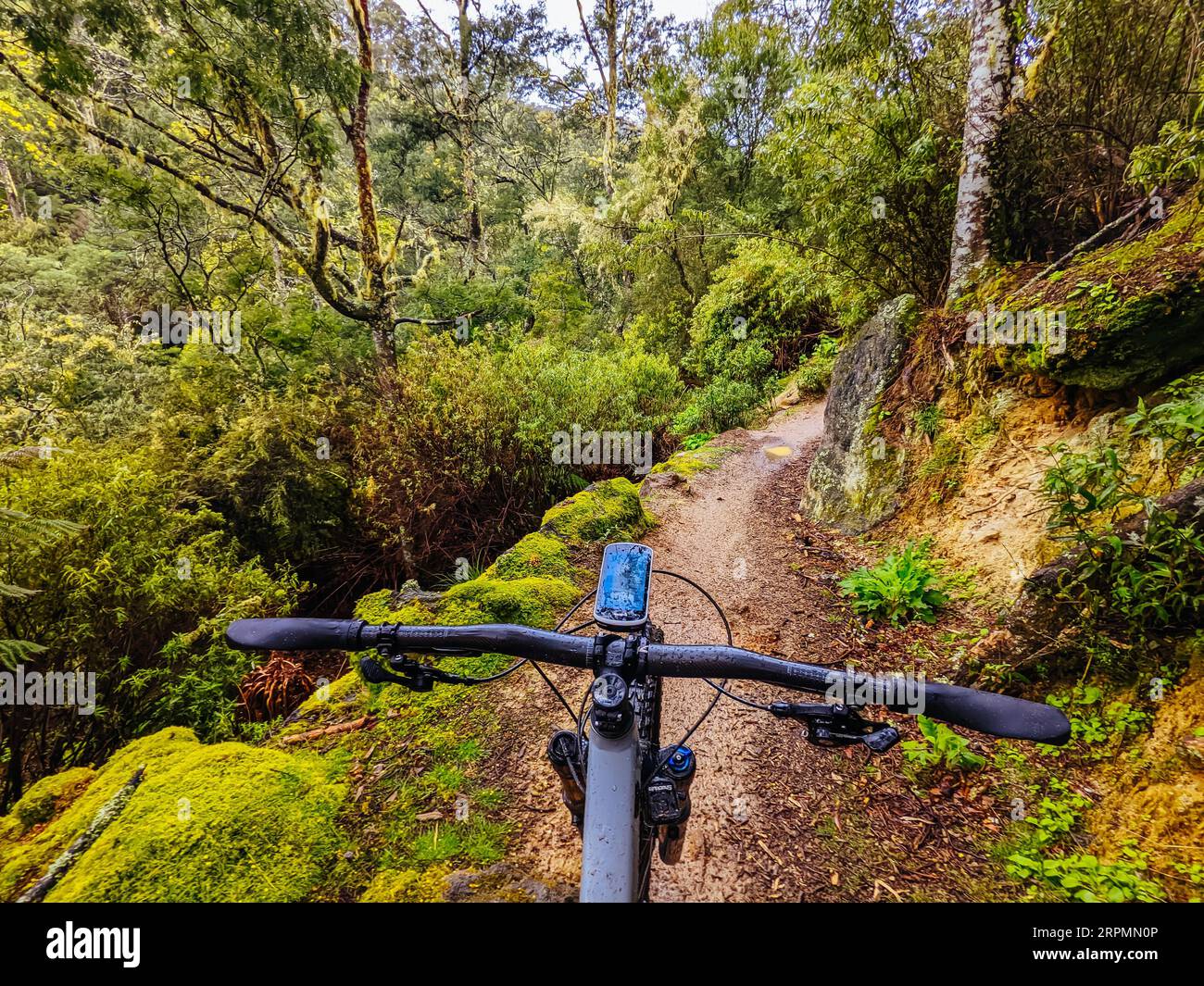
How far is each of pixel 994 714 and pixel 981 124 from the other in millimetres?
6832

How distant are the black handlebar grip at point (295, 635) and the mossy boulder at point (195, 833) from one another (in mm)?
1299

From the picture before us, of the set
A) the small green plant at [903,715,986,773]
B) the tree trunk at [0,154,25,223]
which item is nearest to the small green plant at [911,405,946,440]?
the small green plant at [903,715,986,773]

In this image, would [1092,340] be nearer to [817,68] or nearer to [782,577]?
[782,577]

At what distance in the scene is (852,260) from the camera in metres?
7.16

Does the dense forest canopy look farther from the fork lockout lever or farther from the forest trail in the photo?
the fork lockout lever

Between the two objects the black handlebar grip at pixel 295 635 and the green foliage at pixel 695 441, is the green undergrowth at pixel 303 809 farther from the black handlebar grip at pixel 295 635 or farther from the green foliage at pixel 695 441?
the green foliage at pixel 695 441

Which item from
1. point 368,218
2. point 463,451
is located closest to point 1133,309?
point 463,451

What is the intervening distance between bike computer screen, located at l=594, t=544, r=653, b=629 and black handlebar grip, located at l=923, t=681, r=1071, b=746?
883mm

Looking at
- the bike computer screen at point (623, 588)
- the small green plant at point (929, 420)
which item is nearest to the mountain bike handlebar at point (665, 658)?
the bike computer screen at point (623, 588)

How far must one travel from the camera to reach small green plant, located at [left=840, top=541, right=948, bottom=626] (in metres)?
4.48

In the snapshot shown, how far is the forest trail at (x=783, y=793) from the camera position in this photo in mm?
2727

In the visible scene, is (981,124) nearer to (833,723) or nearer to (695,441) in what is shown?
(833,723)

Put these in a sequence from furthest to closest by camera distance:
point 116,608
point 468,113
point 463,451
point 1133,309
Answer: point 468,113
point 463,451
point 116,608
point 1133,309

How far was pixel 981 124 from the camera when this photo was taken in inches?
200
